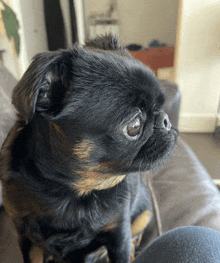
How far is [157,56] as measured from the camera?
3510mm

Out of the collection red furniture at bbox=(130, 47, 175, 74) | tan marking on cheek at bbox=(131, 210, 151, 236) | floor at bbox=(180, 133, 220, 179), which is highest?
red furniture at bbox=(130, 47, 175, 74)

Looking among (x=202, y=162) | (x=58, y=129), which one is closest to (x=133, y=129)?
(x=58, y=129)

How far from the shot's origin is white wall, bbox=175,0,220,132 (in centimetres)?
292

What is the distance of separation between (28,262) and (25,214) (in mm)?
293

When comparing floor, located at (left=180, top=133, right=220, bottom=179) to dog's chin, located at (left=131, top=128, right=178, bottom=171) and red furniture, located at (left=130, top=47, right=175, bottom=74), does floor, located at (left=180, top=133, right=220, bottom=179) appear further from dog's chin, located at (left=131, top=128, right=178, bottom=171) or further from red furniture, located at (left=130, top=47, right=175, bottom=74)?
dog's chin, located at (left=131, top=128, right=178, bottom=171)

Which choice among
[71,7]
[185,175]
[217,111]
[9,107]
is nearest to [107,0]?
[71,7]

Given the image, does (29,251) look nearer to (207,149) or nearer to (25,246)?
(25,246)

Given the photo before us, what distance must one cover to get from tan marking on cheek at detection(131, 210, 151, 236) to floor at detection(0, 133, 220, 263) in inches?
21.9

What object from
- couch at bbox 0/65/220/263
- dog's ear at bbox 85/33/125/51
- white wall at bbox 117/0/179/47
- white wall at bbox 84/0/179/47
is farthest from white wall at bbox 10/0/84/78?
dog's ear at bbox 85/33/125/51

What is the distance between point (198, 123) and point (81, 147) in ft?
9.42

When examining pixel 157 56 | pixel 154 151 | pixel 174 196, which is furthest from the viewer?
pixel 157 56

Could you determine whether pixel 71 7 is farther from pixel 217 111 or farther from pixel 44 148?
pixel 44 148

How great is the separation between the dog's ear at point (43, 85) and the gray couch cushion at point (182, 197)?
2.78 feet

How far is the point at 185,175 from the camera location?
4.82ft
